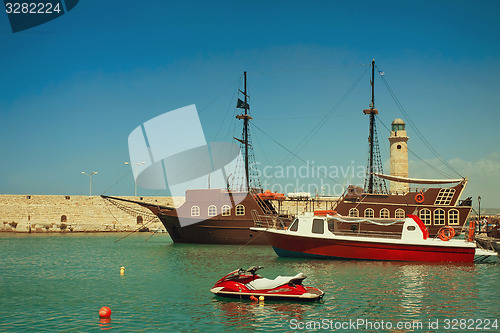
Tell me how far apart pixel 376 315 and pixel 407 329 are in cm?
123

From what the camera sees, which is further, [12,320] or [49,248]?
[49,248]

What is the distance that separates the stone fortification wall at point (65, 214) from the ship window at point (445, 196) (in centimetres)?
2941

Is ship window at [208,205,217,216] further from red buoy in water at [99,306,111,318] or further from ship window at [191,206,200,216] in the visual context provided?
red buoy in water at [99,306,111,318]

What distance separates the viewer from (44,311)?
12.9 metres

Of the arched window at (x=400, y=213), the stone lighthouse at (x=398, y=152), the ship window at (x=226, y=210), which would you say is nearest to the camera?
the arched window at (x=400, y=213)

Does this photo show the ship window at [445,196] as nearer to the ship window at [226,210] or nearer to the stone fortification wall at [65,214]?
the ship window at [226,210]

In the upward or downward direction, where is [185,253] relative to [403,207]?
downward

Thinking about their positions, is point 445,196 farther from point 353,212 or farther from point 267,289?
point 267,289

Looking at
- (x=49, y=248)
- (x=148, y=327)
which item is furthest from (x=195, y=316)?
(x=49, y=248)

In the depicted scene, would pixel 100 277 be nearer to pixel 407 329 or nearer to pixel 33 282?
pixel 33 282

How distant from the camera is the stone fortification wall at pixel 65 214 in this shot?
156 feet

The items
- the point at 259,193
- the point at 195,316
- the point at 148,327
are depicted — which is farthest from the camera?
the point at 259,193

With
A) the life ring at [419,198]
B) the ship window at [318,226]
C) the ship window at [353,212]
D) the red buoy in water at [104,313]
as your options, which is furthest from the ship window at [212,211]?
the red buoy in water at [104,313]

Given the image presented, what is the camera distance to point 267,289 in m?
14.1
